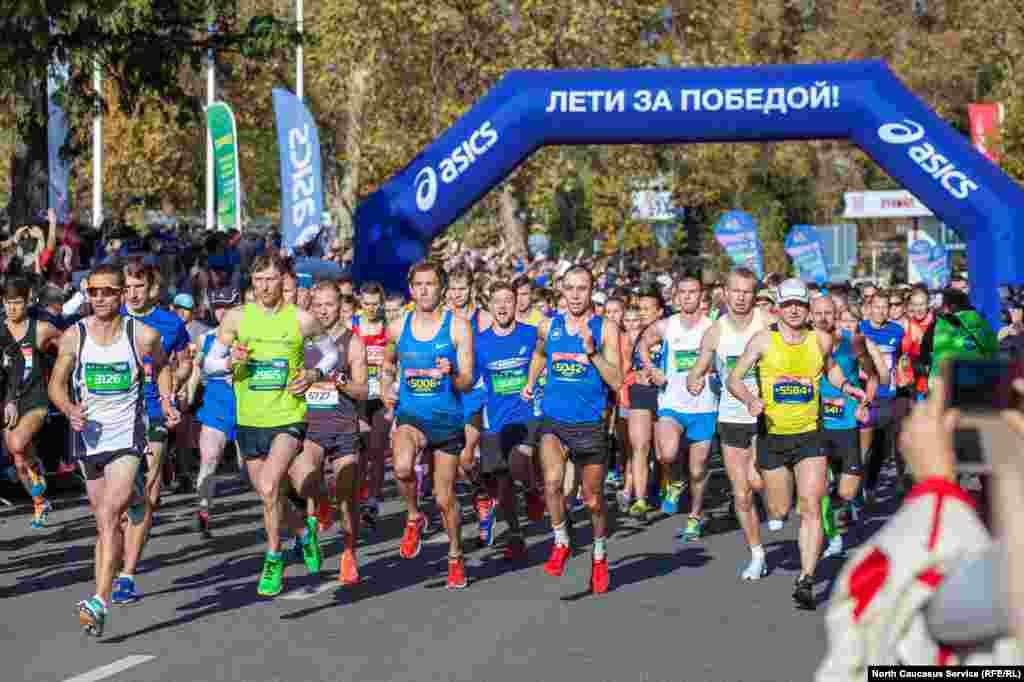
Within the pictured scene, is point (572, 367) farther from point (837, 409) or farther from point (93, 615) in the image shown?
point (93, 615)

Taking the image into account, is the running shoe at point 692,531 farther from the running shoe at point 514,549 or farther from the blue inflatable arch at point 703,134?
the blue inflatable arch at point 703,134

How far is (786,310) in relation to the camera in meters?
11.0

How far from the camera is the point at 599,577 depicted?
11.2 meters

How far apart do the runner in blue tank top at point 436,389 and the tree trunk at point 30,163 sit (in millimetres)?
12857

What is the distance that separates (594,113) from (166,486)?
643 centimetres

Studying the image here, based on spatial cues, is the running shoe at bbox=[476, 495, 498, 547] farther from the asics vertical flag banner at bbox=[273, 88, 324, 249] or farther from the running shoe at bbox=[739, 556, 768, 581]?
the asics vertical flag banner at bbox=[273, 88, 324, 249]

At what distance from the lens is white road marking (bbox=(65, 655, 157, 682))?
8.34m

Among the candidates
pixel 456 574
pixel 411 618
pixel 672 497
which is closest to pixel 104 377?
pixel 411 618

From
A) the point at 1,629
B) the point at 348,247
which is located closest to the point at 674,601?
the point at 1,629

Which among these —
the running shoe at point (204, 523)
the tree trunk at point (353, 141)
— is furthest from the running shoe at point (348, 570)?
the tree trunk at point (353, 141)

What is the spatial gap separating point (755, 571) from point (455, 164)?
10023 mm

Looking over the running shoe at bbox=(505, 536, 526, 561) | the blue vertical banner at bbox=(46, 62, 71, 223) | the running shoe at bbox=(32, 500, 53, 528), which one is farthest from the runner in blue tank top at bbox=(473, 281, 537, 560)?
the blue vertical banner at bbox=(46, 62, 71, 223)

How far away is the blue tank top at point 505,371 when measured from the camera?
13094 mm

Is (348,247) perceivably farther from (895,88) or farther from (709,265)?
(709,265)
